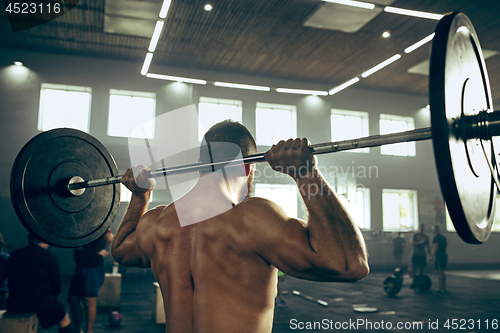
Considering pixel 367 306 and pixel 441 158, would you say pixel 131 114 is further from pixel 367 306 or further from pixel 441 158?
pixel 441 158

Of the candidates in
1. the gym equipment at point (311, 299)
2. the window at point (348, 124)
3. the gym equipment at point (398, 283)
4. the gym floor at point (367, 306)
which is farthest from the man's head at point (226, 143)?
the window at point (348, 124)

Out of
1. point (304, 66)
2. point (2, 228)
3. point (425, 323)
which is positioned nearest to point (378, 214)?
point (304, 66)

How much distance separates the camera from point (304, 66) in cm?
909

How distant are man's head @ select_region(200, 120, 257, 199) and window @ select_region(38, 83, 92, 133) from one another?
25.7ft

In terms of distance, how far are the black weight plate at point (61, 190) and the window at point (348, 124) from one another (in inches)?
365

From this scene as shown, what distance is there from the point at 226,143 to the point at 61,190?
919mm

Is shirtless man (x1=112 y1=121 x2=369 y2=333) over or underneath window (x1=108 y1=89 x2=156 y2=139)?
underneath

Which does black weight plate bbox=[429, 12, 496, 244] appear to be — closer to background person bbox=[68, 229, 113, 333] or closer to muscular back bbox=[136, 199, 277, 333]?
muscular back bbox=[136, 199, 277, 333]

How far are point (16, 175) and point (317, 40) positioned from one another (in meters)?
7.12

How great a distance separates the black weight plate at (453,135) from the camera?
2.51 ft

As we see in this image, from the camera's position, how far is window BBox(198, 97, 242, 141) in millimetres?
9375

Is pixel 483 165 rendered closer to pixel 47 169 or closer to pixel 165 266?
pixel 165 266

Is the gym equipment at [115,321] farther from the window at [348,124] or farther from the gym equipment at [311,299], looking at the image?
the window at [348,124]

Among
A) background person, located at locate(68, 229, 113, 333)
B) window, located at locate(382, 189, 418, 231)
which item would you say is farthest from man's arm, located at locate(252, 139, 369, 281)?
window, located at locate(382, 189, 418, 231)
